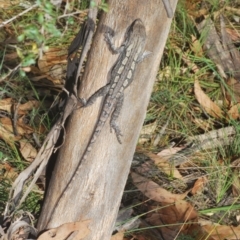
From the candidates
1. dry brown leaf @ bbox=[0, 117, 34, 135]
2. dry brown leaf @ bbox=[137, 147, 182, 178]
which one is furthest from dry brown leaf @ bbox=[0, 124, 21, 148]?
dry brown leaf @ bbox=[137, 147, 182, 178]

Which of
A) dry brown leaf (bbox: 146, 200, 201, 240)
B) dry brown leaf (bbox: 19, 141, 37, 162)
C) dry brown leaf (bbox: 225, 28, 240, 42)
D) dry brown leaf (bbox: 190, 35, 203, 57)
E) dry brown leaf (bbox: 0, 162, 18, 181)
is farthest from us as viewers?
dry brown leaf (bbox: 225, 28, 240, 42)

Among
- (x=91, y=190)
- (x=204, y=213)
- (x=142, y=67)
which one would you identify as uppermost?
(x=142, y=67)

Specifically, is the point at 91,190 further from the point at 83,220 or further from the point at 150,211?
the point at 150,211

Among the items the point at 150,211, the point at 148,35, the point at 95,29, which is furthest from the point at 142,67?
the point at 150,211

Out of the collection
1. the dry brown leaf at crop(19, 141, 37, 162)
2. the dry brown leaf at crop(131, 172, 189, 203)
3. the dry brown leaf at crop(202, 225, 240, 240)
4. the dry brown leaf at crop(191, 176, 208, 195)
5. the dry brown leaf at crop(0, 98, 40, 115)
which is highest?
the dry brown leaf at crop(0, 98, 40, 115)

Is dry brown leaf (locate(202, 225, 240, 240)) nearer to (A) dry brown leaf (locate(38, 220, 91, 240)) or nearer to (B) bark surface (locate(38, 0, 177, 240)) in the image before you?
(B) bark surface (locate(38, 0, 177, 240))

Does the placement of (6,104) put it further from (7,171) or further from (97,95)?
(97,95)

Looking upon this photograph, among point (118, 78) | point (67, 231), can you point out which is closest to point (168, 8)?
point (118, 78)
